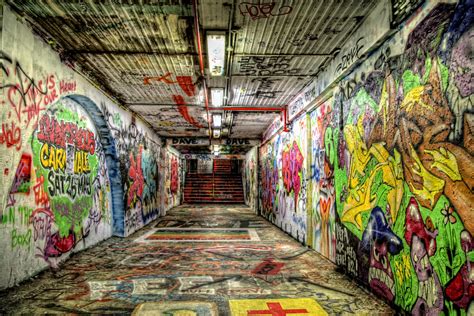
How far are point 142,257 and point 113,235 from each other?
9.29 feet

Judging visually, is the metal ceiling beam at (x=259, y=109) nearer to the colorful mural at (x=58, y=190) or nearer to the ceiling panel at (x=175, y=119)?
the ceiling panel at (x=175, y=119)

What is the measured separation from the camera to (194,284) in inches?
167

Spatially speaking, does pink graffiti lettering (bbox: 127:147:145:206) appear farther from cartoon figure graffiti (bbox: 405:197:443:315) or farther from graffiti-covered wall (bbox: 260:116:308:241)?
cartoon figure graffiti (bbox: 405:197:443:315)

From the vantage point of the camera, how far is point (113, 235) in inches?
324

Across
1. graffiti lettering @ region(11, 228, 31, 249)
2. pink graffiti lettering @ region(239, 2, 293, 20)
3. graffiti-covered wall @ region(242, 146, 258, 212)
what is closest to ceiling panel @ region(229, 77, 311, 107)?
pink graffiti lettering @ region(239, 2, 293, 20)

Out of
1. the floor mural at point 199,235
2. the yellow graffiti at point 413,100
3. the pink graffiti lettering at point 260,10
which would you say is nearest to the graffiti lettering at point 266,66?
the pink graffiti lettering at point 260,10

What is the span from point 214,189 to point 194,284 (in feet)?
61.5

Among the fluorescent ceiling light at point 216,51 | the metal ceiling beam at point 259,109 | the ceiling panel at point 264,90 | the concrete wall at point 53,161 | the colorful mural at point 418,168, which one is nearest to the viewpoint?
the colorful mural at point 418,168

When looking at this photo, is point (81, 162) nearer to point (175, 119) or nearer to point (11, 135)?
point (11, 135)

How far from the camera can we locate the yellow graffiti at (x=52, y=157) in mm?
4954

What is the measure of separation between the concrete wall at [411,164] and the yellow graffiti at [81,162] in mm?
5186

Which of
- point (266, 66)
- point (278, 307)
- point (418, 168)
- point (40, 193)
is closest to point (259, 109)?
point (266, 66)

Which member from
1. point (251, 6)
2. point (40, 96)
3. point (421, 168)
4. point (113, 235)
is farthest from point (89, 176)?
point (421, 168)

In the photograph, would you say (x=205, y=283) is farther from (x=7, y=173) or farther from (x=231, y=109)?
(x=231, y=109)
